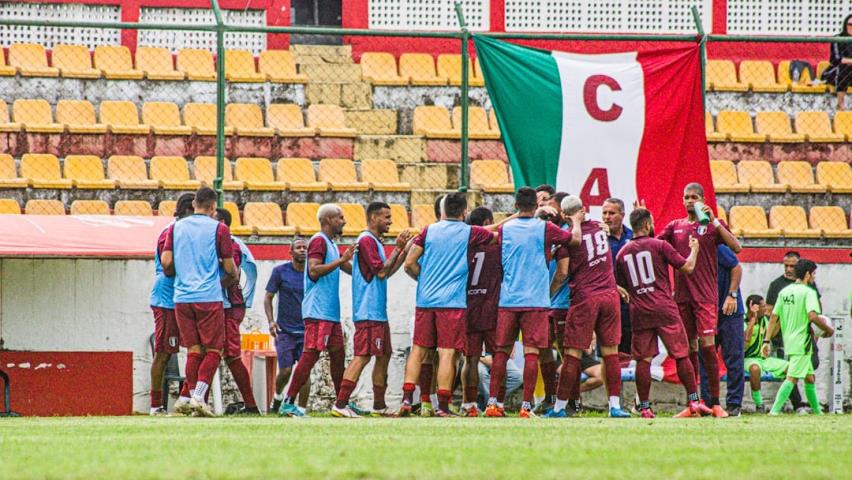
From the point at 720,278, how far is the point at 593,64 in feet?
8.96

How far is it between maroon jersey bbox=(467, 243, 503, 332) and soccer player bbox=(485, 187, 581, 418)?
404 millimetres

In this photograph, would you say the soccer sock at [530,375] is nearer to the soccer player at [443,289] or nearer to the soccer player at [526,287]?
the soccer player at [526,287]

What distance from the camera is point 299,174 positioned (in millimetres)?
18094

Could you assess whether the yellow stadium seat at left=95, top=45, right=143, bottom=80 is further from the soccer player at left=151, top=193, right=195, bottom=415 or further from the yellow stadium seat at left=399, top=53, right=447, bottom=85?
the soccer player at left=151, top=193, right=195, bottom=415

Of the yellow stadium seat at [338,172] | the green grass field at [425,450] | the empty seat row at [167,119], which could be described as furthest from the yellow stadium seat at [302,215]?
the green grass field at [425,450]

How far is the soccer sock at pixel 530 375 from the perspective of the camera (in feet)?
38.3

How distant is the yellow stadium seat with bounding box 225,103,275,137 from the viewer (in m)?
18.8

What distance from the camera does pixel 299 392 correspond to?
1259 centimetres

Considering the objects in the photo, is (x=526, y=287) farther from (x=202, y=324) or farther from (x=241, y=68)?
(x=241, y=68)

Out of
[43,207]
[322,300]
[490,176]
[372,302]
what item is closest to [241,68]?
[490,176]

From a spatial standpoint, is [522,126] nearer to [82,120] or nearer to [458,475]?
[82,120]

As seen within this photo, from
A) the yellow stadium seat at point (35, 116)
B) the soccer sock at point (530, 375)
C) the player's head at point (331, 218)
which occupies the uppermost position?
the yellow stadium seat at point (35, 116)

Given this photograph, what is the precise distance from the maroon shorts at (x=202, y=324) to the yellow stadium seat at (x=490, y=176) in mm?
6917

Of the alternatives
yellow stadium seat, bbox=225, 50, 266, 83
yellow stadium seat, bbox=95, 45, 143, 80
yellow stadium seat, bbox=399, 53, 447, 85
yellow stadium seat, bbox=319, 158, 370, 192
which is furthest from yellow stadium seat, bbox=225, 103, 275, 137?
yellow stadium seat, bbox=399, 53, 447, 85
